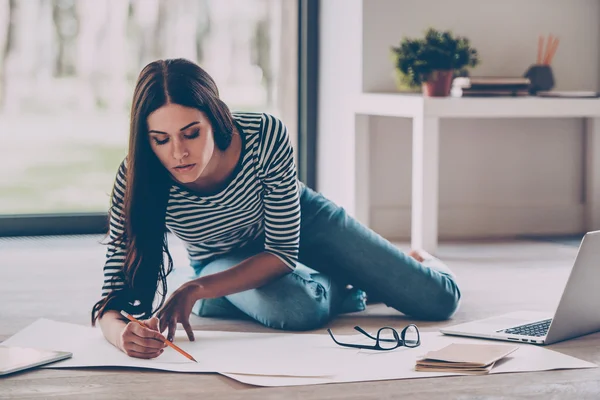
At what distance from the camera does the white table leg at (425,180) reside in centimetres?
313

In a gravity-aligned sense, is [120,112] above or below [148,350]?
above

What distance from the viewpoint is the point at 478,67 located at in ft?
11.9

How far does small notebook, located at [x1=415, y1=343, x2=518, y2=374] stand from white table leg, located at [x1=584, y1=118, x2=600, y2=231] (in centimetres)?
203

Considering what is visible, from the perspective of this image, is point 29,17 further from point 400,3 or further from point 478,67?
point 478,67

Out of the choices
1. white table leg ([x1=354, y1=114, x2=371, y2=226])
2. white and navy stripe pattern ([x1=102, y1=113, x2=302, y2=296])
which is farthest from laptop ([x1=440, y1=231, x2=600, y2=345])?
white table leg ([x1=354, y1=114, x2=371, y2=226])

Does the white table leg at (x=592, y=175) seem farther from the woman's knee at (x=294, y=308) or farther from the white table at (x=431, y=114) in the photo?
the woman's knee at (x=294, y=308)

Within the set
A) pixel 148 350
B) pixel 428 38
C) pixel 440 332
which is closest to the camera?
pixel 148 350

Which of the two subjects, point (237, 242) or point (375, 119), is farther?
point (375, 119)

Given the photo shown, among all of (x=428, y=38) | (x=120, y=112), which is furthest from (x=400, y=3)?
(x=120, y=112)

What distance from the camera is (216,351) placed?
6.23 feet

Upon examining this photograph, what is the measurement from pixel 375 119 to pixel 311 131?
36cm

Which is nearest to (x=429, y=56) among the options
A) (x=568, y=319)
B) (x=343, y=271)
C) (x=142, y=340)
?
(x=343, y=271)

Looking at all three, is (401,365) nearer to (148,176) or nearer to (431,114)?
(148,176)

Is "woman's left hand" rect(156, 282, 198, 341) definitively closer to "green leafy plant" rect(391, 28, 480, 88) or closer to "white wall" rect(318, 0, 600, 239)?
"green leafy plant" rect(391, 28, 480, 88)
